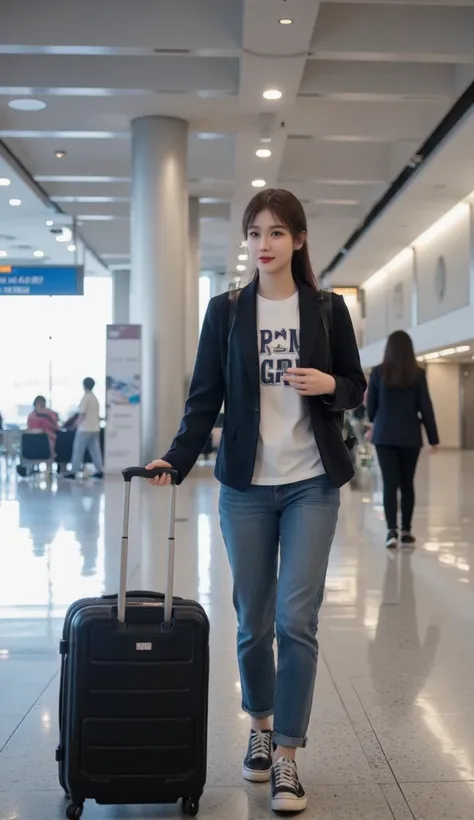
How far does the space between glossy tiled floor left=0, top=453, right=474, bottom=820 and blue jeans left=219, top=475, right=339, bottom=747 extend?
0.27m

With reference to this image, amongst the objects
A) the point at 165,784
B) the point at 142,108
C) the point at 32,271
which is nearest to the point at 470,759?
the point at 165,784

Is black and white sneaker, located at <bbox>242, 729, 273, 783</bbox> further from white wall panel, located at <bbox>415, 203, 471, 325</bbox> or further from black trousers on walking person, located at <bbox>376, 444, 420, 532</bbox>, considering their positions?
white wall panel, located at <bbox>415, 203, 471, 325</bbox>

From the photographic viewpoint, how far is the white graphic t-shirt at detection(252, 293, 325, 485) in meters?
2.81

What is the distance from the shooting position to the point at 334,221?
23031 millimetres

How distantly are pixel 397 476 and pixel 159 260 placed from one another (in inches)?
294

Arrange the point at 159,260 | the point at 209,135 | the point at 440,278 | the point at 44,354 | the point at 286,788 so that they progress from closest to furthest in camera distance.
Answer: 1. the point at 286,788
2. the point at 159,260
3. the point at 209,135
4. the point at 440,278
5. the point at 44,354

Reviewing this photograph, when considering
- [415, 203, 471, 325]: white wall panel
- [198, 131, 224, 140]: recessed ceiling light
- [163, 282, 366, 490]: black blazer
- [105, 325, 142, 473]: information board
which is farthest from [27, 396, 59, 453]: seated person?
[163, 282, 366, 490]: black blazer

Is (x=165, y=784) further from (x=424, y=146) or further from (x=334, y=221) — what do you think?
(x=334, y=221)

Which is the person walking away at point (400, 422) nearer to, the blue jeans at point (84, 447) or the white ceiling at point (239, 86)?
the white ceiling at point (239, 86)

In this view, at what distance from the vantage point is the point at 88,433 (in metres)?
16.2

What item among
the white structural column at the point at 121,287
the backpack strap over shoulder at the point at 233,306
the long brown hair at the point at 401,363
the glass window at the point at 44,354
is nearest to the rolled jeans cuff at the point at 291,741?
the backpack strap over shoulder at the point at 233,306

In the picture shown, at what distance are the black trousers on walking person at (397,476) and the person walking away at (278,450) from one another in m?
4.99

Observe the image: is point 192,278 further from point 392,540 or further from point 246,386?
point 246,386

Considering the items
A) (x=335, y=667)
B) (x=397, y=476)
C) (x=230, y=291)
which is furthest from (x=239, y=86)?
(x=230, y=291)
